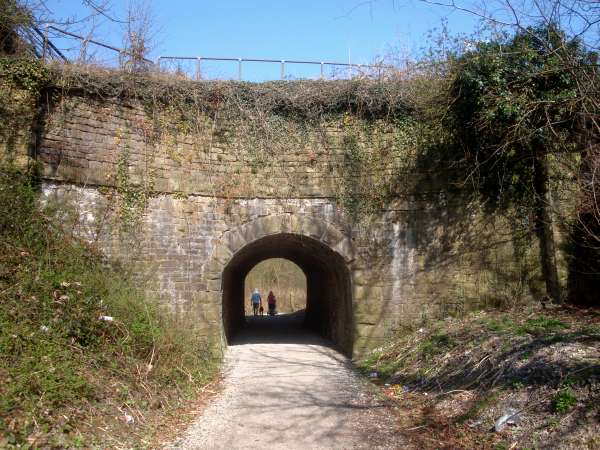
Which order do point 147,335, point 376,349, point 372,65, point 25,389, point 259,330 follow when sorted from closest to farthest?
point 25,389 < point 147,335 < point 376,349 < point 372,65 < point 259,330

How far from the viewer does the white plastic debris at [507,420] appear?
16.3ft

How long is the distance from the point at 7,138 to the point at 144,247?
276 centimetres

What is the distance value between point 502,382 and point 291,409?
255cm

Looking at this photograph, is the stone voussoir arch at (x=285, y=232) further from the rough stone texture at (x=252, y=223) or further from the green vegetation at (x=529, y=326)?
the green vegetation at (x=529, y=326)

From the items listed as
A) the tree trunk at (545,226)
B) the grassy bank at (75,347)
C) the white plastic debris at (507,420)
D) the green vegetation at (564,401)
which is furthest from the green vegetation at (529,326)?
the grassy bank at (75,347)

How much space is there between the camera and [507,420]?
5.01 m

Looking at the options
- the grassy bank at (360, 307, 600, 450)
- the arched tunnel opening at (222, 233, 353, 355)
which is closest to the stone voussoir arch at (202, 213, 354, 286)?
the arched tunnel opening at (222, 233, 353, 355)

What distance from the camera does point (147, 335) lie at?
685 cm

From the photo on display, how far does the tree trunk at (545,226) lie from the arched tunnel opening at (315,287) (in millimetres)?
3568

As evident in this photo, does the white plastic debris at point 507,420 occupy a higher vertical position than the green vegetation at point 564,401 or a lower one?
lower

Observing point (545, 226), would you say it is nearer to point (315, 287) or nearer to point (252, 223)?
point (252, 223)

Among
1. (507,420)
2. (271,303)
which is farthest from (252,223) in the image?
(271,303)

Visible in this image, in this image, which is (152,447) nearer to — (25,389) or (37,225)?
(25,389)

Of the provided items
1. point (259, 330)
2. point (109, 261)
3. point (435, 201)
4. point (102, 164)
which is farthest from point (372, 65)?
point (259, 330)
